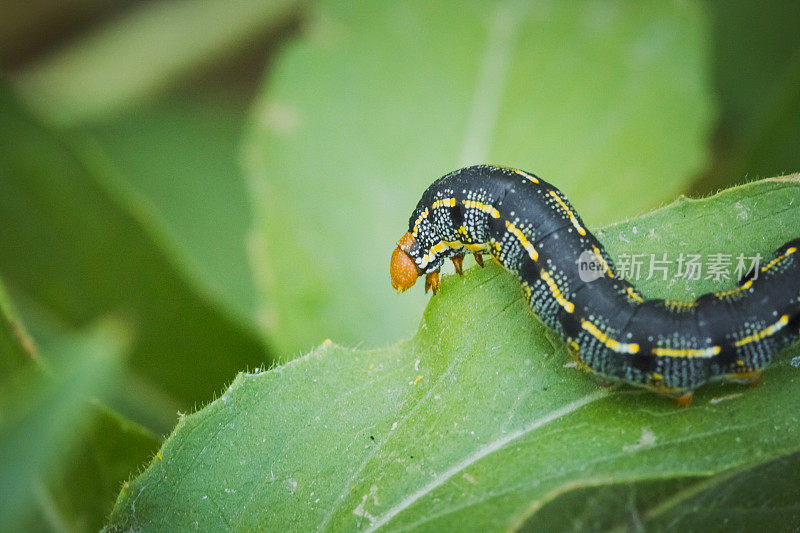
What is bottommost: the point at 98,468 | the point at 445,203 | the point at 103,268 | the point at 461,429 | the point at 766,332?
the point at 766,332

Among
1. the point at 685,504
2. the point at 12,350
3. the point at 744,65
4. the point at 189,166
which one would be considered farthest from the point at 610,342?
the point at 189,166

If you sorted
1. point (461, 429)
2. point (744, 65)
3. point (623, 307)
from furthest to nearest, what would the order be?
point (744, 65) < point (623, 307) < point (461, 429)

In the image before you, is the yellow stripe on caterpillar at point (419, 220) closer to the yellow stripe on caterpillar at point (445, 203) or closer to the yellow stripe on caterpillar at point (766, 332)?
the yellow stripe on caterpillar at point (445, 203)

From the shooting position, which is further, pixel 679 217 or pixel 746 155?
pixel 746 155

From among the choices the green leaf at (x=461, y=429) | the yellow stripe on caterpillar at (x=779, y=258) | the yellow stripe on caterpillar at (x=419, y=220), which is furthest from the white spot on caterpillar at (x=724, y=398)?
the yellow stripe on caterpillar at (x=419, y=220)

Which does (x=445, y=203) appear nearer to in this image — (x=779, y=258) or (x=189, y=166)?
(x=779, y=258)

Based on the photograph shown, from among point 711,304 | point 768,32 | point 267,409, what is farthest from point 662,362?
point 768,32

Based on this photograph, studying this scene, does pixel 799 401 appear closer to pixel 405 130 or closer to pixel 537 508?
pixel 537 508
